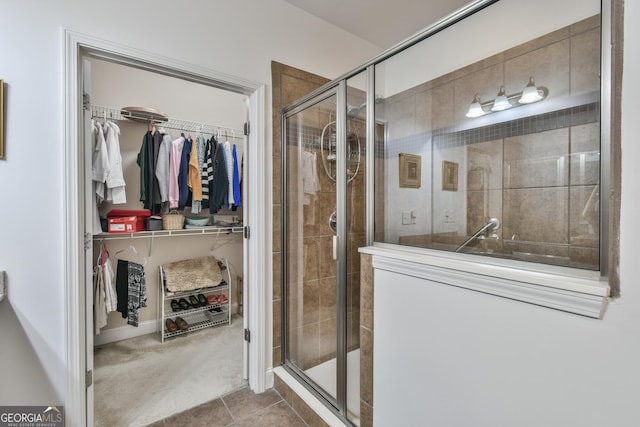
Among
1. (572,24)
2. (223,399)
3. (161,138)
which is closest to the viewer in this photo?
(572,24)

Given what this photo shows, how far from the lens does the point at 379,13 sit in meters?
2.10

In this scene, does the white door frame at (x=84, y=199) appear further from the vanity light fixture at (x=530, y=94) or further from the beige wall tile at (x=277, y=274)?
the vanity light fixture at (x=530, y=94)

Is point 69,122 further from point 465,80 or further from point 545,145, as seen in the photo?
point 545,145

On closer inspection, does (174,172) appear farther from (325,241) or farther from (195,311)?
(325,241)

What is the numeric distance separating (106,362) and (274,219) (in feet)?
5.91

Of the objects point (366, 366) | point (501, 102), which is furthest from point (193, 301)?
point (501, 102)

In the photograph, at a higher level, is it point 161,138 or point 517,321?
point 161,138

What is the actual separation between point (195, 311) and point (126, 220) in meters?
1.12

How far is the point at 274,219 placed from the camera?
77.1 inches

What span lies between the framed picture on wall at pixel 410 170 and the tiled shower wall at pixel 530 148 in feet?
0.19

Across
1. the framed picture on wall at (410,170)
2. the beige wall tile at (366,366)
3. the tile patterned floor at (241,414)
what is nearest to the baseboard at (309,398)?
the tile patterned floor at (241,414)

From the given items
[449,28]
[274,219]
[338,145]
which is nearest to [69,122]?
[274,219]

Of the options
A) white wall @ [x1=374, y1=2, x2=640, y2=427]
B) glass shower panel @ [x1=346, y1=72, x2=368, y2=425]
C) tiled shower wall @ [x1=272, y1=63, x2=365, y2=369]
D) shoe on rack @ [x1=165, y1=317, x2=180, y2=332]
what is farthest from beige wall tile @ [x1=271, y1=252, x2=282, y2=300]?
shoe on rack @ [x1=165, y1=317, x2=180, y2=332]

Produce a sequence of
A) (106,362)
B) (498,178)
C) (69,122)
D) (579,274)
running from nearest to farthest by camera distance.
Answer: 1. (579,274)
2. (498,178)
3. (69,122)
4. (106,362)
